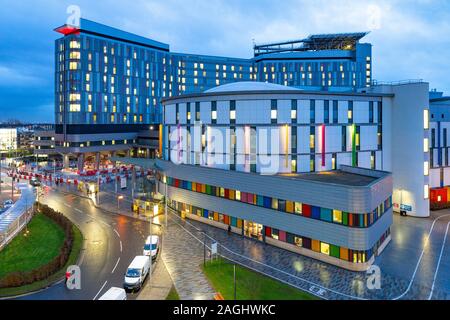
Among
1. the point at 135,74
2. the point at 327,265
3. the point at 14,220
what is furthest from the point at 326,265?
the point at 135,74

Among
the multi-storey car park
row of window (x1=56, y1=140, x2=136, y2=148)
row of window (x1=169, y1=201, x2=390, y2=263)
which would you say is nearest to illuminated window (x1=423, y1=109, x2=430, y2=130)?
row of window (x1=169, y1=201, x2=390, y2=263)

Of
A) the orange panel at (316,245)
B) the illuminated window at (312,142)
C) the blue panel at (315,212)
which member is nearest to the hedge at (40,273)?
the orange panel at (316,245)

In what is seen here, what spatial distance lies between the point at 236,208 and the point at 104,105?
97214 mm

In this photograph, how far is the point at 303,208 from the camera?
40.4m

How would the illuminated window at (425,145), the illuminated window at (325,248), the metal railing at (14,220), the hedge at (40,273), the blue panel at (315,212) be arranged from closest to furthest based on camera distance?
1. the hedge at (40,273)
2. the illuminated window at (325,248)
3. the blue panel at (315,212)
4. the metal railing at (14,220)
5. the illuminated window at (425,145)

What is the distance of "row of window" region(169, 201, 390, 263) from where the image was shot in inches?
1431

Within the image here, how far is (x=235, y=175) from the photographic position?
1914 inches

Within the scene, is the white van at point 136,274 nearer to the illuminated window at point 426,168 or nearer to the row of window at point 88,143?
the illuminated window at point 426,168

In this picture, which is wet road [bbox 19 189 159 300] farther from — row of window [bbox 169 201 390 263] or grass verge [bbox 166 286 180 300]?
row of window [bbox 169 201 390 263]

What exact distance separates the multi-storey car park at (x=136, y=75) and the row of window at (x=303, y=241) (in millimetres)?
67644

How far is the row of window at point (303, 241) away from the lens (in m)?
36.3
